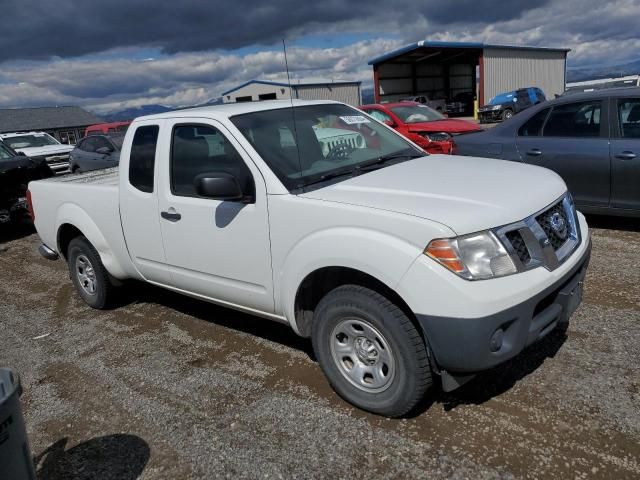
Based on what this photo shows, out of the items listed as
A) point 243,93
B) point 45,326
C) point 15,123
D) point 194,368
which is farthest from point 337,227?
point 15,123

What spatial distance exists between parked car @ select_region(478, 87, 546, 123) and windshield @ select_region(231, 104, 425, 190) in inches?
1046

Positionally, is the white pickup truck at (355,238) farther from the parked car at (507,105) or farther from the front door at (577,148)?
the parked car at (507,105)

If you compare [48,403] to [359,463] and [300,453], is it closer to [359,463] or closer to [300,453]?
[300,453]

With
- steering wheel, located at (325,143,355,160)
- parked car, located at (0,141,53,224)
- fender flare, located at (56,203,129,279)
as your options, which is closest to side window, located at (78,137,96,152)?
parked car, located at (0,141,53,224)

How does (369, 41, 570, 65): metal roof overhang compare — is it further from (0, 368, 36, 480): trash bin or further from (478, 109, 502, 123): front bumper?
(0, 368, 36, 480): trash bin

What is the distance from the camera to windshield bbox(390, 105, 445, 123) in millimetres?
11727

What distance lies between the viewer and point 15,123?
61938 millimetres

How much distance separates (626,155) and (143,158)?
490 centimetres

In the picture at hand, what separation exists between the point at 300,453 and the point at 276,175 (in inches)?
64.5

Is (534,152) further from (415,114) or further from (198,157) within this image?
(415,114)

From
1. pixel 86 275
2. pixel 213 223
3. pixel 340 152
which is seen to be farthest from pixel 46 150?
pixel 340 152

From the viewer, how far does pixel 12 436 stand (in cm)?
222

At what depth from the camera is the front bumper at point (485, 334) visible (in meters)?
2.58

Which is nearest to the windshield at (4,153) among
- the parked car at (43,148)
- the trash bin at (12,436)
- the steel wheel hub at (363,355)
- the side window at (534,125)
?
the parked car at (43,148)
